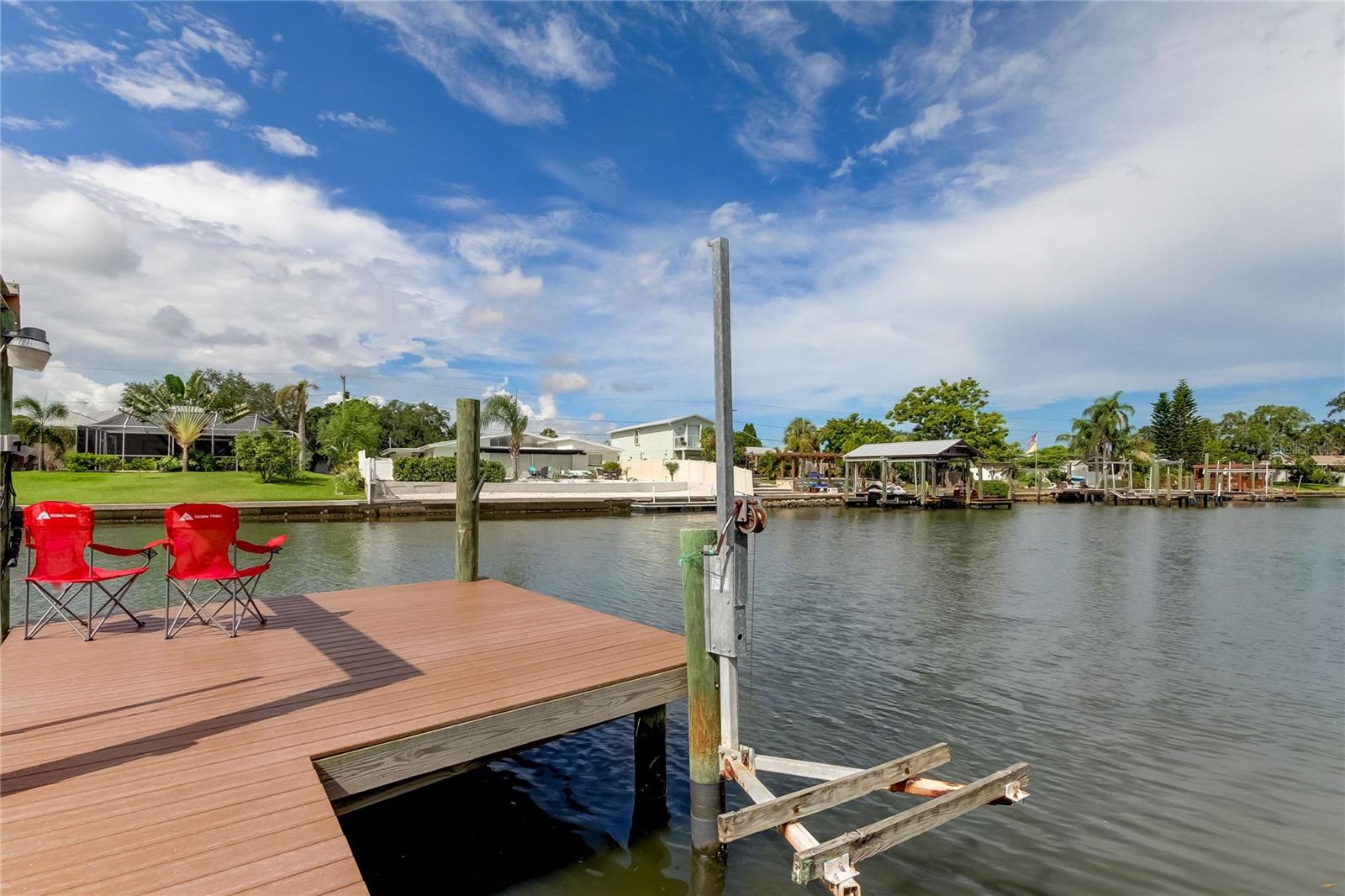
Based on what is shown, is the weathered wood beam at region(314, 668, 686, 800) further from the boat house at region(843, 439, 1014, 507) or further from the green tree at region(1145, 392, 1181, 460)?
the green tree at region(1145, 392, 1181, 460)

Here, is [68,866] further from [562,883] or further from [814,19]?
[814,19]

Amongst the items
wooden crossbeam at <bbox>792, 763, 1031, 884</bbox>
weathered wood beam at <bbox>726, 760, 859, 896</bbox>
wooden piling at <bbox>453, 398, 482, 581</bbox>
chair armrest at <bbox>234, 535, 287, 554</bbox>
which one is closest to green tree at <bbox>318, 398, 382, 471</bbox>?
wooden piling at <bbox>453, 398, 482, 581</bbox>

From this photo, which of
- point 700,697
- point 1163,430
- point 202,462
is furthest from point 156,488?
point 1163,430

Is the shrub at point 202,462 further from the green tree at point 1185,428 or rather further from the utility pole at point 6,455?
the green tree at point 1185,428

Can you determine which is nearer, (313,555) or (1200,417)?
(313,555)

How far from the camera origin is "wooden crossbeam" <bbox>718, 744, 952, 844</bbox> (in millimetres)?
3352

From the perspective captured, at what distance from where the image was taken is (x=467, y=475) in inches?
290

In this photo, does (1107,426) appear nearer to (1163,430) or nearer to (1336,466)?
(1163,430)

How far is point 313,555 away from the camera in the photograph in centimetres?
1702

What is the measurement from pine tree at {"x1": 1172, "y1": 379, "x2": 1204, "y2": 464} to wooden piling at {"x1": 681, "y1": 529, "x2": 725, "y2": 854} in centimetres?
8674

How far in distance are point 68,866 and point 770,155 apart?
18.6 m

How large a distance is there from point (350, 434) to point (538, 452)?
54.0 ft

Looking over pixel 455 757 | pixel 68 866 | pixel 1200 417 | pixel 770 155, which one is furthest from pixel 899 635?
pixel 1200 417

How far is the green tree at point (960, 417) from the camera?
50.9 m
